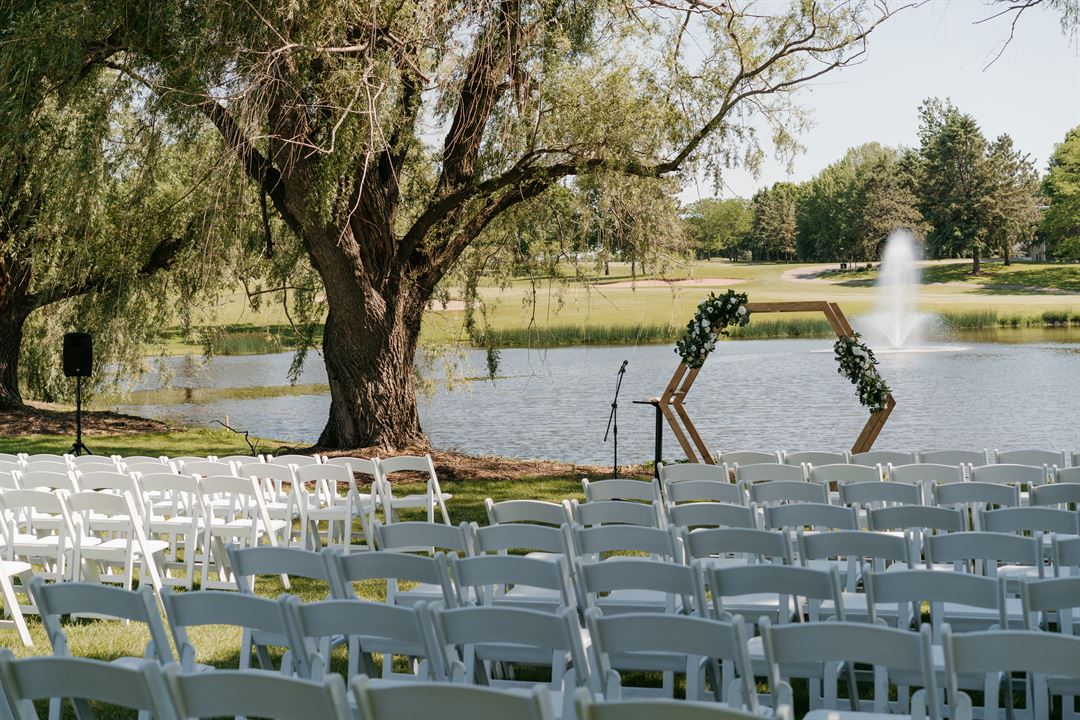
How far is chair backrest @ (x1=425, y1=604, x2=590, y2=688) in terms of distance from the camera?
3.12m

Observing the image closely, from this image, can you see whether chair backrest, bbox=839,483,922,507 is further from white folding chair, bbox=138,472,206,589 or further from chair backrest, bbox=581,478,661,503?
white folding chair, bbox=138,472,206,589

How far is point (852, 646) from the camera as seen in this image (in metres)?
2.82

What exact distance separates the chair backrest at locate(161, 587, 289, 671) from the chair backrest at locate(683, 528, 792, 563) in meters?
1.60

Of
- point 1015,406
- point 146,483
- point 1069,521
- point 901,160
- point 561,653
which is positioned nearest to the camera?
point 561,653

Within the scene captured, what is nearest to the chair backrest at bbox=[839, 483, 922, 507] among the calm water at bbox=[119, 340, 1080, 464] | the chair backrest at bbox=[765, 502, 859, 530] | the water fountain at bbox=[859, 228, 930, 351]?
the chair backrest at bbox=[765, 502, 859, 530]

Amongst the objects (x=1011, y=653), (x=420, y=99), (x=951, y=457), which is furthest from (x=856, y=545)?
(x=420, y=99)

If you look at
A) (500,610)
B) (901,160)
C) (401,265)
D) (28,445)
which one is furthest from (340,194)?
(901,160)

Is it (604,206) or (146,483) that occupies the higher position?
(604,206)

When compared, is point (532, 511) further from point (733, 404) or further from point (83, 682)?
point (733, 404)

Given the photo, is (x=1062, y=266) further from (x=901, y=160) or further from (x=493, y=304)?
(x=493, y=304)

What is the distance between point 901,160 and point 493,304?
58.2m

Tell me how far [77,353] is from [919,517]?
10.3 metres

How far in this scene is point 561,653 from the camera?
367cm

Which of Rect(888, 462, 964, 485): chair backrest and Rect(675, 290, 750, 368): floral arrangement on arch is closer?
Rect(888, 462, 964, 485): chair backrest
